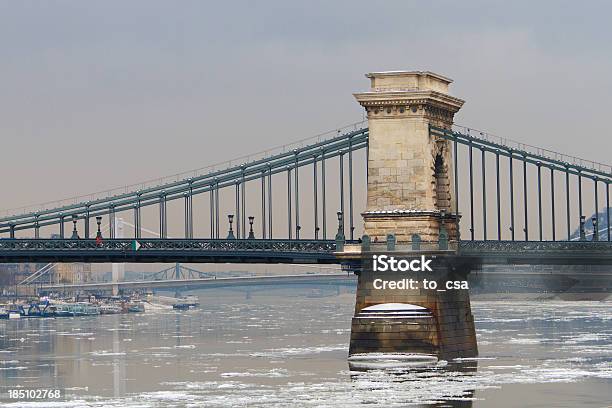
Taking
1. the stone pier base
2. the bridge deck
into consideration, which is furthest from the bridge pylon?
the bridge deck

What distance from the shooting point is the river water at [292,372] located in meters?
85.1

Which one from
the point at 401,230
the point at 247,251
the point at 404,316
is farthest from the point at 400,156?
the point at 247,251

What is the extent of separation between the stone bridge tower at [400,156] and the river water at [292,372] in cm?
825

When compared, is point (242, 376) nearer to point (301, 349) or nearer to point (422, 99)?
point (422, 99)

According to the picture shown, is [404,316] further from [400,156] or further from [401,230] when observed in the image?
[400,156]

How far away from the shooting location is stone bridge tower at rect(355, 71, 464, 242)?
103062mm

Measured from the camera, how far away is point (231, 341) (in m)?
142

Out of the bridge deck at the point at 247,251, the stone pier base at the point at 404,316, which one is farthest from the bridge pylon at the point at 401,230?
the bridge deck at the point at 247,251

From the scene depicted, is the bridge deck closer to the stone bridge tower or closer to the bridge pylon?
the bridge pylon

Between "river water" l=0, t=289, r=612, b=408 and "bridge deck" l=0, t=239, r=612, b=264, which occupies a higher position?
"bridge deck" l=0, t=239, r=612, b=264

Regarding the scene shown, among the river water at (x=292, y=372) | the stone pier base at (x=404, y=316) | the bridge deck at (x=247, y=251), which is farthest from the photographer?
the bridge deck at (x=247, y=251)

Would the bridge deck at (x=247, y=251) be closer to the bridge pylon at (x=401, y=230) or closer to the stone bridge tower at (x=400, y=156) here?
the bridge pylon at (x=401, y=230)

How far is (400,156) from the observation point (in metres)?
104

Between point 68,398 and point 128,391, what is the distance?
451 centimetres
